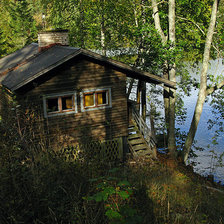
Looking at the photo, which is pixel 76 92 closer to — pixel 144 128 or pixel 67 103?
pixel 67 103

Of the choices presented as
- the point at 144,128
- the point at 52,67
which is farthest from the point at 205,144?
the point at 52,67

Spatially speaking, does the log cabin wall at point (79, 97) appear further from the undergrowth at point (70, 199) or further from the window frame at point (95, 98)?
the undergrowth at point (70, 199)

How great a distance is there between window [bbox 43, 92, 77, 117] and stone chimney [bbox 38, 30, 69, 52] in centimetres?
557

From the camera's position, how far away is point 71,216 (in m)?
4.40

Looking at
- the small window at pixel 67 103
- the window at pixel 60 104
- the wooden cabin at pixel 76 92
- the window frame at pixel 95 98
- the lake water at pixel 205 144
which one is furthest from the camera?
the lake water at pixel 205 144

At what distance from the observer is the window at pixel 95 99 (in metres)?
→ 15.3

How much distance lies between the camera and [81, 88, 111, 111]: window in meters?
15.3

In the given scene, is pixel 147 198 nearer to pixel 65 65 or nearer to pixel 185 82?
pixel 65 65

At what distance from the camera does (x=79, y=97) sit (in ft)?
49.6

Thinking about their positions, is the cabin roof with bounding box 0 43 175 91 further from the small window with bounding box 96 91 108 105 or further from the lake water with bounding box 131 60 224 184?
the lake water with bounding box 131 60 224 184

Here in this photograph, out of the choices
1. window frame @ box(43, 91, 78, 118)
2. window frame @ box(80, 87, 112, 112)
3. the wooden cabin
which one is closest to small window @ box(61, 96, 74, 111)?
the wooden cabin

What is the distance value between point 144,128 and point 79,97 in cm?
476

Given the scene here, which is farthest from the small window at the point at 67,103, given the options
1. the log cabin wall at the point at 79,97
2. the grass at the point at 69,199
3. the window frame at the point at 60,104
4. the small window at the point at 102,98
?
the grass at the point at 69,199

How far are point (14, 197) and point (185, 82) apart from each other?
60.9 feet
